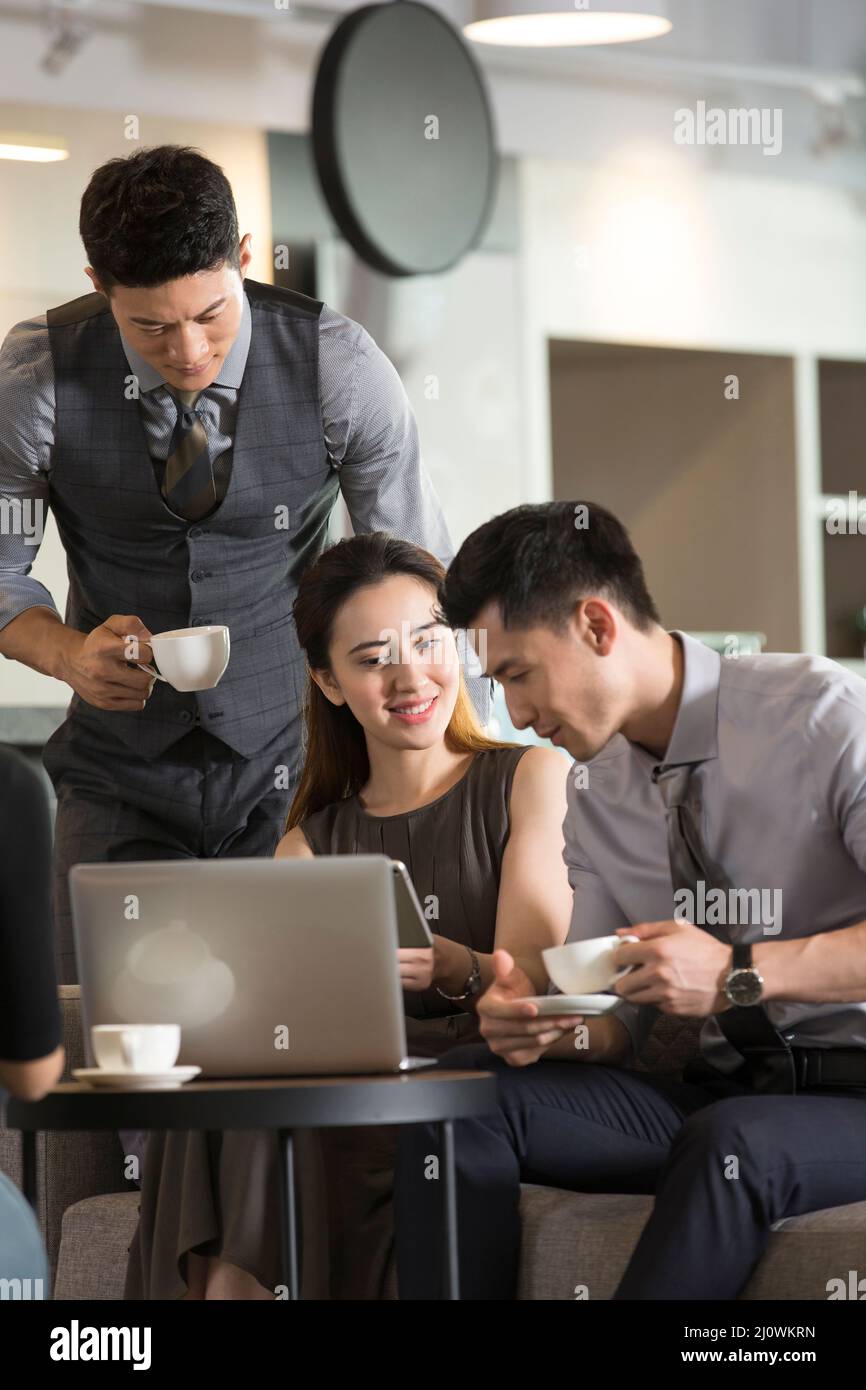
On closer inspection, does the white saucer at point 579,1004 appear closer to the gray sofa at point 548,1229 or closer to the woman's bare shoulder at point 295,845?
the gray sofa at point 548,1229

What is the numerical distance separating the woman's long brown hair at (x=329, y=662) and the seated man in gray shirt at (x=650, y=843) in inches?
16.8

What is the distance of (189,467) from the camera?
8.93 ft

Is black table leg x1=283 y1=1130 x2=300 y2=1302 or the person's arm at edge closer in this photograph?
the person's arm at edge

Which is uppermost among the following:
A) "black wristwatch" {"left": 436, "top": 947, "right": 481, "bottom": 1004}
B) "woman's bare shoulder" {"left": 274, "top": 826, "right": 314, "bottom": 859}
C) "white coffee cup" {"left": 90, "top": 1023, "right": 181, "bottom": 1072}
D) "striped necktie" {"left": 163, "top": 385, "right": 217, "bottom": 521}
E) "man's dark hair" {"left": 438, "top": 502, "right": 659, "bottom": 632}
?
"striped necktie" {"left": 163, "top": 385, "right": 217, "bottom": 521}

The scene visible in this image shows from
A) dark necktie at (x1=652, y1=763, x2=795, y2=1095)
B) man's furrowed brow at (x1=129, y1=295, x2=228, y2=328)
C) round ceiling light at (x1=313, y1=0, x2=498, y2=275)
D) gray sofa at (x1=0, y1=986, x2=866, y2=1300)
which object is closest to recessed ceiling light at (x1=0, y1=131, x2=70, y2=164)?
round ceiling light at (x1=313, y1=0, x2=498, y2=275)

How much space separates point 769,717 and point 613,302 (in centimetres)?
349

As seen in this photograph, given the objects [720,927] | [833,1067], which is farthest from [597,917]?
[833,1067]

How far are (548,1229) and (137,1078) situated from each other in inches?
20.9

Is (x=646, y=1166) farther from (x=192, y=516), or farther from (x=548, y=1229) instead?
(x=192, y=516)

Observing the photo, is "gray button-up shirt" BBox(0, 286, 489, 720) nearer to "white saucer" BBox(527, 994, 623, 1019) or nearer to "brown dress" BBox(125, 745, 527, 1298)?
"brown dress" BBox(125, 745, 527, 1298)

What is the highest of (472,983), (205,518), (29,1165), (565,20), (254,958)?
(565,20)

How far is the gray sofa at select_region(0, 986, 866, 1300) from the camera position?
1844mm

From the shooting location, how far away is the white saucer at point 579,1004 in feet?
5.95
